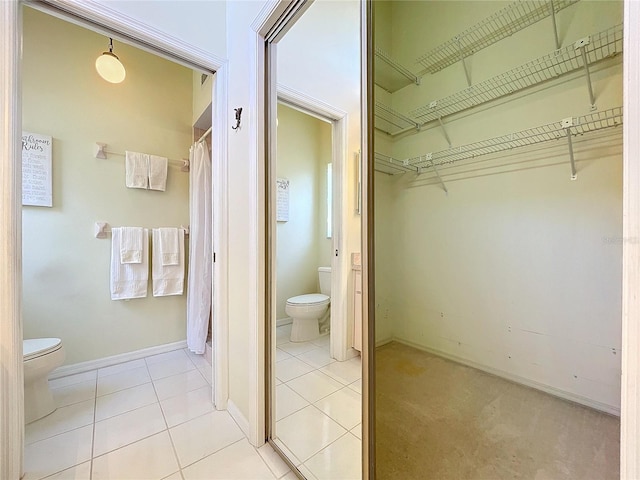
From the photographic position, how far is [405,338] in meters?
1.29

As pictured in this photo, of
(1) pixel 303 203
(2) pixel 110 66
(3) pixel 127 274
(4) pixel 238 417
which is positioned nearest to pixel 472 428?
(4) pixel 238 417

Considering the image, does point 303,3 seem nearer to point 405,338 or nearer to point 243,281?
point 243,281

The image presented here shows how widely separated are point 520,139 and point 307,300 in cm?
156

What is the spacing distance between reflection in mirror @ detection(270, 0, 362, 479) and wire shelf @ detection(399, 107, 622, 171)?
51cm

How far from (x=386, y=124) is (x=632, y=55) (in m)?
0.73

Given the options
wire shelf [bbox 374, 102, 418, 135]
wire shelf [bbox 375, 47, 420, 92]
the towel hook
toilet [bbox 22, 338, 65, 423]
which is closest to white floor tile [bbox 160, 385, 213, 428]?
toilet [bbox 22, 338, 65, 423]

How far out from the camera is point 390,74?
111 cm

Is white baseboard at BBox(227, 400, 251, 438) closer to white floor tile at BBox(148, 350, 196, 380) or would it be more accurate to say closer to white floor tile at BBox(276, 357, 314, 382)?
white floor tile at BBox(276, 357, 314, 382)

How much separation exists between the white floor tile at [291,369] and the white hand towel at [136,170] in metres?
2.01

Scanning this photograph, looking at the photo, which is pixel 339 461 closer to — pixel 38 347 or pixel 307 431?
pixel 307 431

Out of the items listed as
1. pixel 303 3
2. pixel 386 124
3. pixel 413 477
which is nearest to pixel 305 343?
pixel 413 477

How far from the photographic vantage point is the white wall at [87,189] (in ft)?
6.43

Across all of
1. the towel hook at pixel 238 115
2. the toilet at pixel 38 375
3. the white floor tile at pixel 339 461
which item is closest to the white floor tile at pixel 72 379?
the toilet at pixel 38 375

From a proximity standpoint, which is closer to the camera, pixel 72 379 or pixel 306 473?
pixel 306 473
